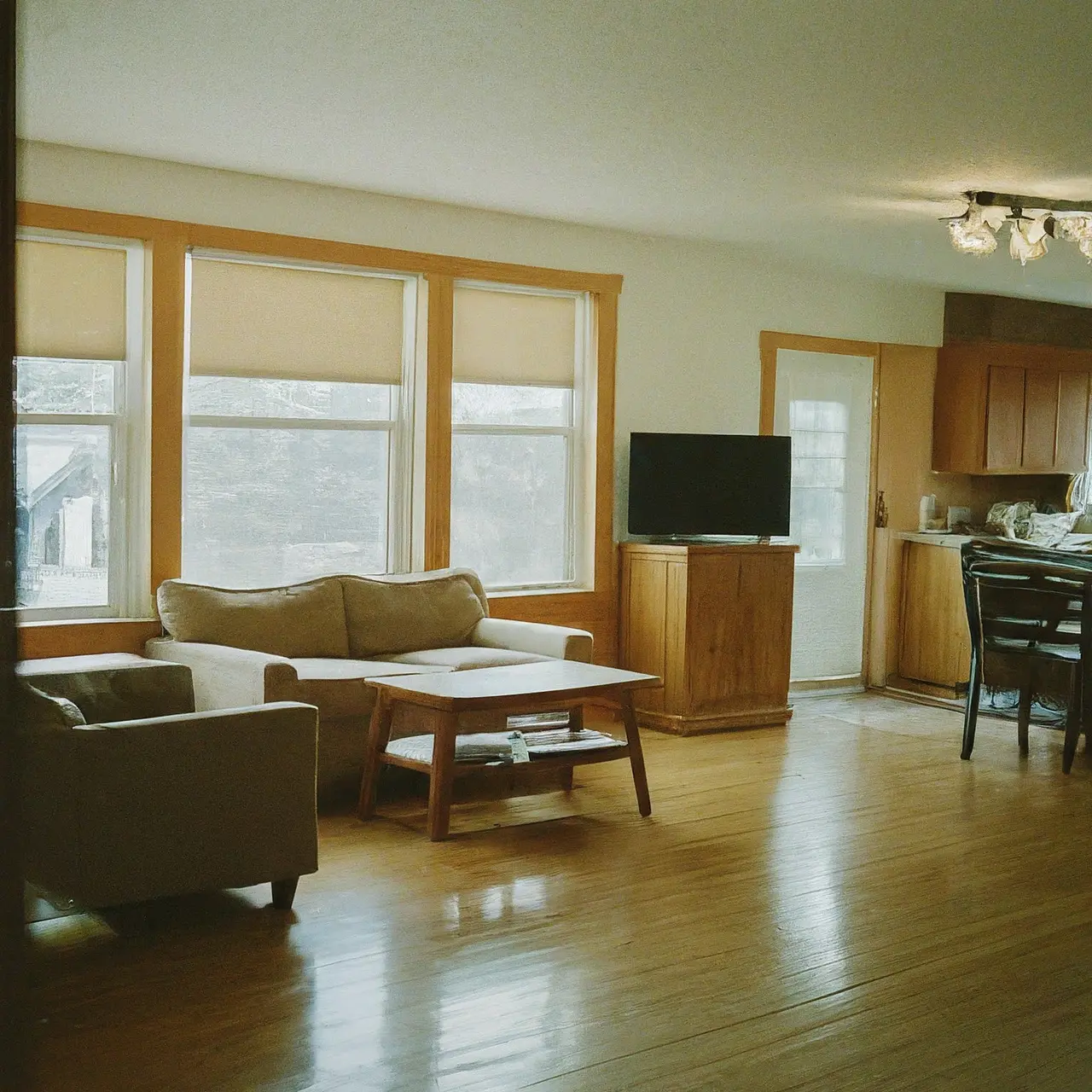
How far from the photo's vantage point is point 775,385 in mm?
7066

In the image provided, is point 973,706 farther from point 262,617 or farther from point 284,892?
point 284,892

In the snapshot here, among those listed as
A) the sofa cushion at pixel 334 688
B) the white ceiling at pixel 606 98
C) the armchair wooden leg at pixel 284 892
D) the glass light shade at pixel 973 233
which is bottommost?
the armchair wooden leg at pixel 284 892

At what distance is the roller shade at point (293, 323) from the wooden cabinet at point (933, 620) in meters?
3.67

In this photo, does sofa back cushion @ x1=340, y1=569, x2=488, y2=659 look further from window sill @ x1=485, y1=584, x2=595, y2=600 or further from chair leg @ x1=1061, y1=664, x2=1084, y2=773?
chair leg @ x1=1061, y1=664, x2=1084, y2=773

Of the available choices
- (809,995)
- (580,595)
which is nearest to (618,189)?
(580,595)

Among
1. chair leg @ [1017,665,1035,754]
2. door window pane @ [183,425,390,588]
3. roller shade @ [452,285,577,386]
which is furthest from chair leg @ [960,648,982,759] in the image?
door window pane @ [183,425,390,588]

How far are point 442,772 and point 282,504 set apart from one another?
6.06 feet

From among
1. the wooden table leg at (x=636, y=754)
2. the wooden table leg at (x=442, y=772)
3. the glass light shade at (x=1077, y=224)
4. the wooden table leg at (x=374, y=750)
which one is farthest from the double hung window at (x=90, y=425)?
the glass light shade at (x=1077, y=224)

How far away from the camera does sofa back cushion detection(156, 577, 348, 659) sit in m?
4.80

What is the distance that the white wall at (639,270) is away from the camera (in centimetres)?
495

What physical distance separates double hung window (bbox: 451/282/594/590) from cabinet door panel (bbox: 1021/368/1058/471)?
10.9 feet

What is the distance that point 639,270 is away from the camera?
6.42 meters

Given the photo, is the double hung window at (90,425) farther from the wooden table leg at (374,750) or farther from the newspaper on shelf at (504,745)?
the newspaper on shelf at (504,745)

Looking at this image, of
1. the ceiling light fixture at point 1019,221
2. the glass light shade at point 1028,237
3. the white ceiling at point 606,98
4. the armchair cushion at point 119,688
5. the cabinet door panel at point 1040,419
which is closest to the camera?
the white ceiling at point 606,98
